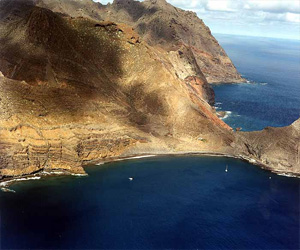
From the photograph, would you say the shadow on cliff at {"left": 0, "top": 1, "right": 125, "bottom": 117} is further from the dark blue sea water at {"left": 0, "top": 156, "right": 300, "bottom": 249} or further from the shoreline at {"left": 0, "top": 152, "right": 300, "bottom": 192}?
the dark blue sea water at {"left": 0, "top": 156, "right": 300, "bottom": 249}

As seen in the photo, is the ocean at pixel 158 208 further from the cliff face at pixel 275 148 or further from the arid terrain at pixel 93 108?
the arid terrain at pixel 93 108

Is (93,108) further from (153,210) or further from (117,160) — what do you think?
(153,210)

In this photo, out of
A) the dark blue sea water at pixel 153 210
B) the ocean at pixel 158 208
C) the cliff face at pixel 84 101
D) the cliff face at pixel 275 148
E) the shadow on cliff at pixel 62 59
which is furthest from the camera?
the cliff face at pixel 275 148

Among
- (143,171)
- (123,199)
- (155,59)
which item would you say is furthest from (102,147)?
(155,59)

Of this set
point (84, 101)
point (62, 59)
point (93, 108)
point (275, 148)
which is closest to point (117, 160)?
point (93, 108)

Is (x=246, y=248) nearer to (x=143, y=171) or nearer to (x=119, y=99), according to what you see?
(x=143, y=171)

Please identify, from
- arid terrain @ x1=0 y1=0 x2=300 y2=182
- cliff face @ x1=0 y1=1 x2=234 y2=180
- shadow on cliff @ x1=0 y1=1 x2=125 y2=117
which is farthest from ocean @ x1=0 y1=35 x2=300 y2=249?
shadow on cliff @ x1=0 y1=1 x2=125 y2=117

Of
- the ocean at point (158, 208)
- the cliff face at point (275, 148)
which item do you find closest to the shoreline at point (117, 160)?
the cliff face at point (275, 148)
